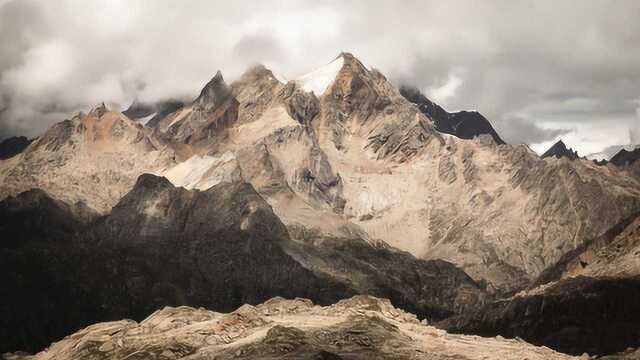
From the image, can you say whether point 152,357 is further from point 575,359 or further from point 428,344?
point 575,359

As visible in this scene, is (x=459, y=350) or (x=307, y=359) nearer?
(x=307, y=359)

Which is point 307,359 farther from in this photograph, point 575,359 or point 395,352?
point 575,359

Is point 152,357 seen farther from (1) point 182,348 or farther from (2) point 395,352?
(2) point 395,352

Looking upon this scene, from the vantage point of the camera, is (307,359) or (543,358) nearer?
(307,359)

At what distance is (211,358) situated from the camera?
18912 cm

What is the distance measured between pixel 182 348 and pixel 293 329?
1989 centimetres

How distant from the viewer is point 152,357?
634 ft

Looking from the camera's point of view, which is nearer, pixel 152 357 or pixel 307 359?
pixel 307 359

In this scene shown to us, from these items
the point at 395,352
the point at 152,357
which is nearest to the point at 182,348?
the point at 152,357

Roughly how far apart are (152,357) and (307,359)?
3014 cm

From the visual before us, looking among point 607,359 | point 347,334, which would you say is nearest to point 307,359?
point 347,334

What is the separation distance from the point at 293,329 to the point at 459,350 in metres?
28.2

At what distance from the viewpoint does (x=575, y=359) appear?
19075 cm

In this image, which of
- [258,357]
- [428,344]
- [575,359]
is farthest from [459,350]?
[258,357]
